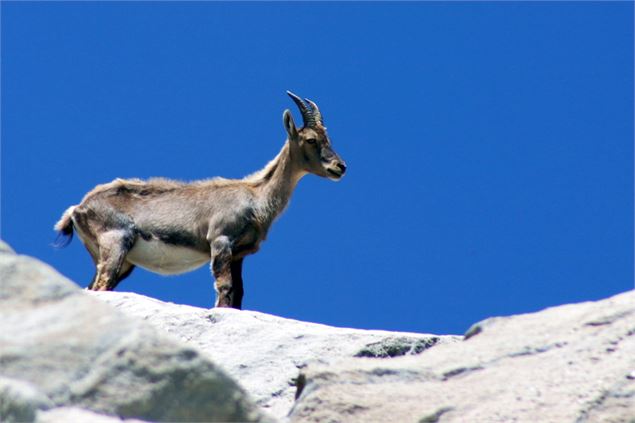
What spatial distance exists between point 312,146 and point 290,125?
1.27 ft

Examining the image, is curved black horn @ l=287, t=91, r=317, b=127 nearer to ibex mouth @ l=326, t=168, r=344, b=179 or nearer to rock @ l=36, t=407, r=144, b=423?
ibex mouth @ l=326, t=168, r=344, b=179

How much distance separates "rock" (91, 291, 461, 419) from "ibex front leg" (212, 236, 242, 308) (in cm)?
436

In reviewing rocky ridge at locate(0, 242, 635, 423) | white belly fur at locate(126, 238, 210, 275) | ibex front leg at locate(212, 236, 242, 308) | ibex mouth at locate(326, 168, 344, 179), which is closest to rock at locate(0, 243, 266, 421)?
rocky ridge at locate(0, 242, 635, 423)

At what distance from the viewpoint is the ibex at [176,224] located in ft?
51.4

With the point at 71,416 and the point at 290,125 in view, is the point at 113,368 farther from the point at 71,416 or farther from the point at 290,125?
the point at 290,125

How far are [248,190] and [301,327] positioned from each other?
6.67m

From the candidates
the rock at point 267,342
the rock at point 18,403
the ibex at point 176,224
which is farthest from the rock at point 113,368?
the ibex at point 176,224

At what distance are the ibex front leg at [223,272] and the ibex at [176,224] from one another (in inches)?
0.5

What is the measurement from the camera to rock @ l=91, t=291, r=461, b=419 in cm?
825

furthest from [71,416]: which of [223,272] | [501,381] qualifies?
[223,272]

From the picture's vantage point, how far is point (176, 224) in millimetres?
16125

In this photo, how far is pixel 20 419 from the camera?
4062 mm

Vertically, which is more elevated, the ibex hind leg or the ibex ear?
the ibex ear

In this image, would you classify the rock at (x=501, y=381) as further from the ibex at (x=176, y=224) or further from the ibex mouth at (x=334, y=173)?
the ibex mouth at (x=334, y=173)
